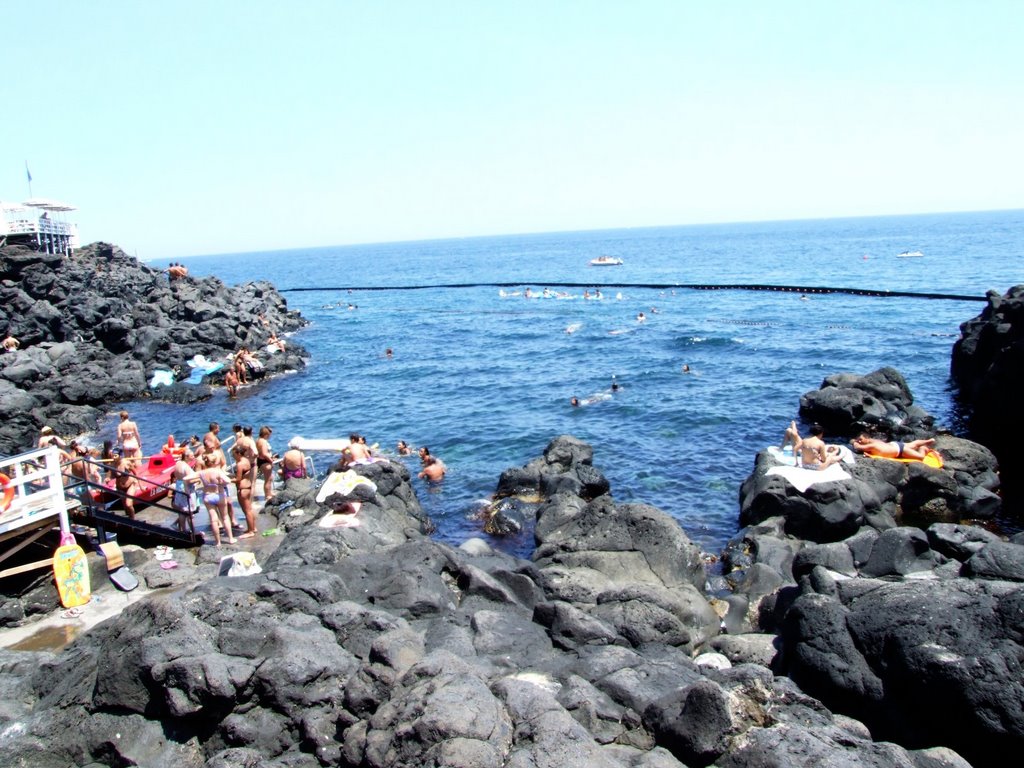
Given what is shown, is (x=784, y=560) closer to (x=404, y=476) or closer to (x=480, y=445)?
(x=404, y=476)

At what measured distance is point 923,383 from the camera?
39375 mm

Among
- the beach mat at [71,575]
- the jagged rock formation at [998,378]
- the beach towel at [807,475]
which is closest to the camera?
the beach mat at [71,575]

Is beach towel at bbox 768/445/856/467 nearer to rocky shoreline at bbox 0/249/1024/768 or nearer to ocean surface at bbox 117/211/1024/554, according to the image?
ocean surface at bbox 117/211/1024/554

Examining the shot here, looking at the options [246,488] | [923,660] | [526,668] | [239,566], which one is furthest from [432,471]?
[923,660]

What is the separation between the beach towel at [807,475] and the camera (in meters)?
20.5

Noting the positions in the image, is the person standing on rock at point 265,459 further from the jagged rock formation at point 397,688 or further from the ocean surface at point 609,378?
the jagged rock formation at point 397,688

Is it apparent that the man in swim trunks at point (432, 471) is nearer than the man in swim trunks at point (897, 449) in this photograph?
No

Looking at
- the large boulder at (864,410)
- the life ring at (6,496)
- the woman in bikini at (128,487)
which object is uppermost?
the life ring at (6,496)

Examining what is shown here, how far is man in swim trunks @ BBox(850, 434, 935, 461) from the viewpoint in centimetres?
2364

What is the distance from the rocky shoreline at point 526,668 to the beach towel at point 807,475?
4788 millimetres

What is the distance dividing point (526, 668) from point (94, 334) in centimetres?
4484

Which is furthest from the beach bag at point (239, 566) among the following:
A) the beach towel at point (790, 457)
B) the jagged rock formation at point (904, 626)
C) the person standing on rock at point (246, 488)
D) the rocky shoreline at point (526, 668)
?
the beach towel at point (790, 457)

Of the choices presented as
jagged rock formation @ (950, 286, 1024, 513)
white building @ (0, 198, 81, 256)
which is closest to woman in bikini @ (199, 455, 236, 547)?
jagged rock formation @ (950, 286, 1024, 513)

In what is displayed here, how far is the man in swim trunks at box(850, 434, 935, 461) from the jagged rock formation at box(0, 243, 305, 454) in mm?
32741
